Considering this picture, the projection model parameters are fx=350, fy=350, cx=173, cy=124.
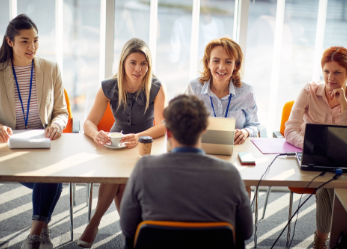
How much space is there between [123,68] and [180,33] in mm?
1050

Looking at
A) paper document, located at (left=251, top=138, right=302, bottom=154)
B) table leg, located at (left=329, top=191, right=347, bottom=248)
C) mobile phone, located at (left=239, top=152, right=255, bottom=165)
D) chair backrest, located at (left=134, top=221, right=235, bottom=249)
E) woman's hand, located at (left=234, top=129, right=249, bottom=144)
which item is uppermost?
woman's hand, located at (left=234, top=129, right=249, bottom=144)

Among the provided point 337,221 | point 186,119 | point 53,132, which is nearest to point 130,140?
point 53,132

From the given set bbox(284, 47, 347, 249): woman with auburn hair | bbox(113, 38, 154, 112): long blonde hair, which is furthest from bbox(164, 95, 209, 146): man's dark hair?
bbox(113, 38, 154, 112): long blonde hair

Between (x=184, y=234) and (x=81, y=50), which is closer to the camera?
(x=184, y=234)

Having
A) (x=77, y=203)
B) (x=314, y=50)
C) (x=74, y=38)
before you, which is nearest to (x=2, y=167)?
(x=77, y=203)

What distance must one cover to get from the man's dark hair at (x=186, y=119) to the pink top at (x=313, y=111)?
1224 millimetres

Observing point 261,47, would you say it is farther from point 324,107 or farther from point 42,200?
point 42,200

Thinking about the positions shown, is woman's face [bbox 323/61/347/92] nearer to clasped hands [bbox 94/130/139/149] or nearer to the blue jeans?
clasped hands [bbox 94/130/139/149]

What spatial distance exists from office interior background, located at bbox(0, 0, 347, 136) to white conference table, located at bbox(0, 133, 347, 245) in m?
1.44

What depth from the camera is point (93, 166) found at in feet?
5.61

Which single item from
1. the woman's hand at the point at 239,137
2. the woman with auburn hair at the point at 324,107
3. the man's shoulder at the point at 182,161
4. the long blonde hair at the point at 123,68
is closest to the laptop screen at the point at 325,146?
the woman with auburn hair at the point at 324,107

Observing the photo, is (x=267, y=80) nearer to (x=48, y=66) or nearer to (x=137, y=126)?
(x=137, y=126)

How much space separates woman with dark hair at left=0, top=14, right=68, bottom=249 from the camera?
2207mm

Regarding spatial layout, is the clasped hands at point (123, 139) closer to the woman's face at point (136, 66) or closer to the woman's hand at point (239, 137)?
the woman's face at point (136, 66)
